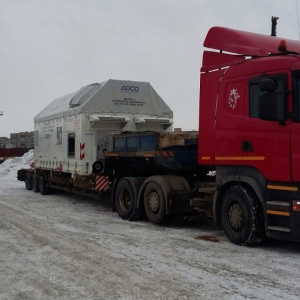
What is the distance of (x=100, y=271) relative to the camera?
590cm

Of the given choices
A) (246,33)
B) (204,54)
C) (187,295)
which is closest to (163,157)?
(204,54)

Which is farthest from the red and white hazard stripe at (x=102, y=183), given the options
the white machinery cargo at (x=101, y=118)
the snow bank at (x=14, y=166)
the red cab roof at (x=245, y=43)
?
the snow bank at (x=14, y=166)

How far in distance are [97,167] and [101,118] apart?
1478 mm

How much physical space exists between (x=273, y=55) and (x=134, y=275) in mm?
4222

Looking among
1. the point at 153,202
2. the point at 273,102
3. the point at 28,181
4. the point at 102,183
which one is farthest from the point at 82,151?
the point at 273,102

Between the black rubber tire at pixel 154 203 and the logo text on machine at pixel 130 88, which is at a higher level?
the logo text on machine at pixel 130 88

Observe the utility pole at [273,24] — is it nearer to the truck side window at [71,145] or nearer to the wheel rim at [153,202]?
the wheel rim at [153,202]

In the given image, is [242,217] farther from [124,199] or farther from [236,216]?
[124,199]

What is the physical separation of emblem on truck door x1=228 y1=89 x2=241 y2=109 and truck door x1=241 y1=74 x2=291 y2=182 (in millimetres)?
267

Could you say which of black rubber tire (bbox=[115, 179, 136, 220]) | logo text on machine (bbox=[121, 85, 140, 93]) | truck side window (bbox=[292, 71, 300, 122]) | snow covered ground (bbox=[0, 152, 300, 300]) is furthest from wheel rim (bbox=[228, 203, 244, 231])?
logo text on machine (bbox=[121, 85, 140, 93])

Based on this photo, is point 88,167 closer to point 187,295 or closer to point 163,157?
point 163,157

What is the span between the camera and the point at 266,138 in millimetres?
7082

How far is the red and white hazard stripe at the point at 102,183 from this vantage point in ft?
40.7

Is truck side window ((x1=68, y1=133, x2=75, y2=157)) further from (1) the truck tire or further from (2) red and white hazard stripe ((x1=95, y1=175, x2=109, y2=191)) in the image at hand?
(1) the truck tire
